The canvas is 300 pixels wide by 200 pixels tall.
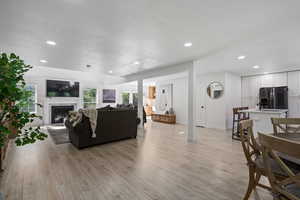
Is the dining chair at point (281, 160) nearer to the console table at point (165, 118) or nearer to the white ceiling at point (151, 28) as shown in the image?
the white ceiling at point (151, 28)

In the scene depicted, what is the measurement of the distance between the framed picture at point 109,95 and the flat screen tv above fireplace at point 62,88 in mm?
1616

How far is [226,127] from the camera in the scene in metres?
5.88

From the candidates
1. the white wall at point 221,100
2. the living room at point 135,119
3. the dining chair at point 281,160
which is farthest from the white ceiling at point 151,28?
the white wall at point 221,100

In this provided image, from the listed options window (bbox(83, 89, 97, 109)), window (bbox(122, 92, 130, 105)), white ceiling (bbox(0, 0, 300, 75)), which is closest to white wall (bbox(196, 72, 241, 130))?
white ceiling (bbox(0, 0, 300, 75))

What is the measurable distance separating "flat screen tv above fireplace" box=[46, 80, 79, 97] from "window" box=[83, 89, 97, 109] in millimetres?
556

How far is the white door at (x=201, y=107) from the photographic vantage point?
6613 mm

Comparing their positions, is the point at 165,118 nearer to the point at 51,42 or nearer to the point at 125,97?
the point at 125,97

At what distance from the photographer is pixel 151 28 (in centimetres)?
241

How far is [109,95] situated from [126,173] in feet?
24.1

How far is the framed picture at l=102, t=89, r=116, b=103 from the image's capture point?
8.99 metres

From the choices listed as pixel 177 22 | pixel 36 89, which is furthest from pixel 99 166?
pixel 36 89

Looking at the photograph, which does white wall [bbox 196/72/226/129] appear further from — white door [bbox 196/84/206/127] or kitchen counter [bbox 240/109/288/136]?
kitchen counter [bbox 240/109/288/136]

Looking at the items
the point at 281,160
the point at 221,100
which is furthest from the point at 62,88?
the point at 281,160

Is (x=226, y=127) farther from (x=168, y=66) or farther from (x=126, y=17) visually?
(x=126, y=17)
